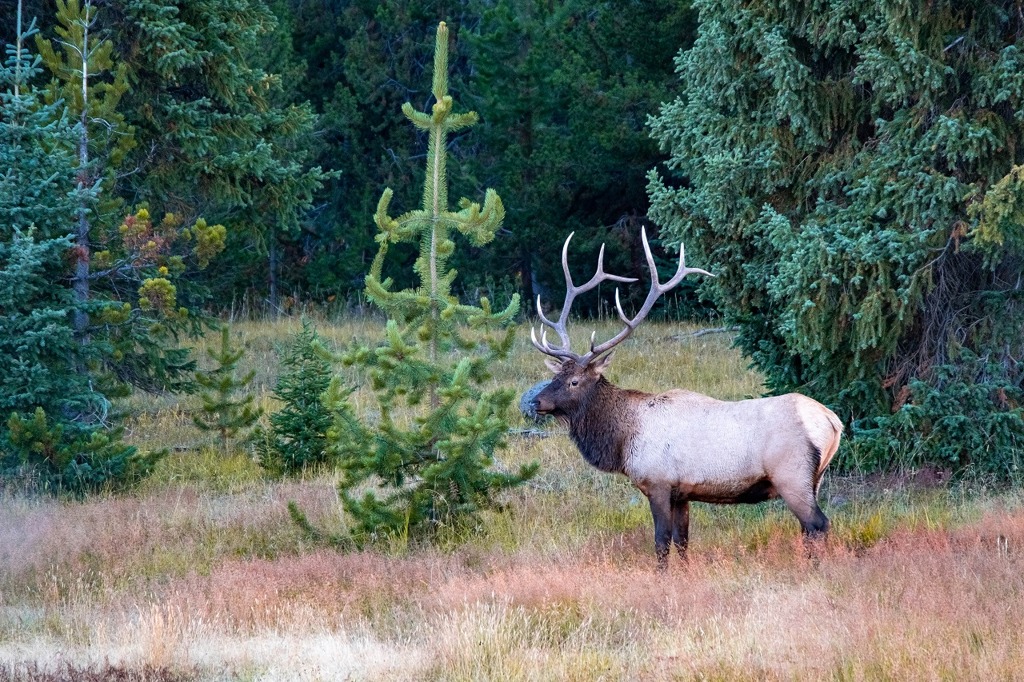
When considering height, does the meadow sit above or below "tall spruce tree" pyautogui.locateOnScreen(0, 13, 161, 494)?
below

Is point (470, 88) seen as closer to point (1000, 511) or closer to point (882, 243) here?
point (882, 243)

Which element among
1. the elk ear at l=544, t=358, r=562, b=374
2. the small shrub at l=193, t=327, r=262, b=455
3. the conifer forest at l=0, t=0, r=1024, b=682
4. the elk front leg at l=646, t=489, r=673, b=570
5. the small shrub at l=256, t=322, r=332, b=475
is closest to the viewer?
the conifer forest at l=0, t=0, r=1024, b=682

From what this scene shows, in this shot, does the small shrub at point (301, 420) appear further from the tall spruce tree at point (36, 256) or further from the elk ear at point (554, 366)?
the elk ear at point (554, 366)

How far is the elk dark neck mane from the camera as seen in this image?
30.6 feet

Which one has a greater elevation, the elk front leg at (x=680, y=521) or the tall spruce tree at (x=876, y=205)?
the tall spruce tree at (x=876, y=205)

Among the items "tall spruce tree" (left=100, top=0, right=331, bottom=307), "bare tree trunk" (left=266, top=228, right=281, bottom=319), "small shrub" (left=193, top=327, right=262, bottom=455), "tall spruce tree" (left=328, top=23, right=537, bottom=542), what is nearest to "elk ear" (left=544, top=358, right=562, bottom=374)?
"tall spruce tree" (left=328, top=23, right=537, bottom=542)

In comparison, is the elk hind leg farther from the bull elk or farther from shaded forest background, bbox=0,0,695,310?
shaded forest background, bbox=0,0,695,310

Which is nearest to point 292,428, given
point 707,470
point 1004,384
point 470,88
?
point 707,470

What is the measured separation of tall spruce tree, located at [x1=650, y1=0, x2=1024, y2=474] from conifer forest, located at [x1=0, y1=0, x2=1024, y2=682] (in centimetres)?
4

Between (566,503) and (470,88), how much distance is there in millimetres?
14826

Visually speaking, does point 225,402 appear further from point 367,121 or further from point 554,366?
point 367,121

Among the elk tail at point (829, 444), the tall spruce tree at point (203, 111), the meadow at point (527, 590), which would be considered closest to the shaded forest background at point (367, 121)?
the tall spruce tree at point (203, 111)

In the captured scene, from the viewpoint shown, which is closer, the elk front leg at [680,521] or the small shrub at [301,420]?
the elk front leg at [680,521]

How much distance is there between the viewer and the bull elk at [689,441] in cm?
854
